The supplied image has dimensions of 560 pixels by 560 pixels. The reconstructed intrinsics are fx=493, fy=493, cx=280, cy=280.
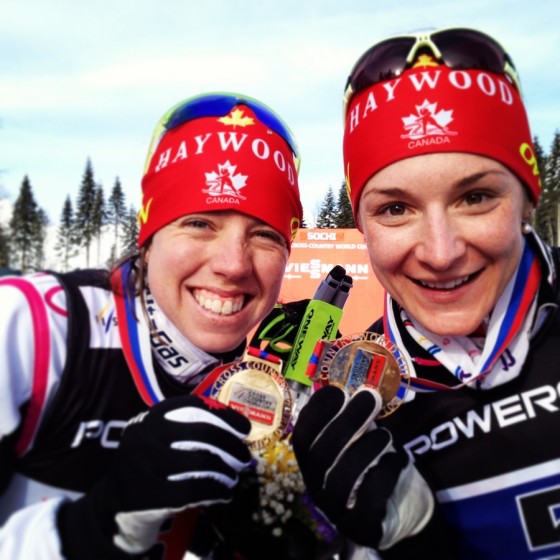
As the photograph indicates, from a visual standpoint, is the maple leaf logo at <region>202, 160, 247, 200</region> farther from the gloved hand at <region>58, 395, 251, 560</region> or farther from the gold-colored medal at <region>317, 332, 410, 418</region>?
the gloved hand at <region>58, 395, 251, 560</region>

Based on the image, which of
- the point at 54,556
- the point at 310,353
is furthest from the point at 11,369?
the point at 310,353

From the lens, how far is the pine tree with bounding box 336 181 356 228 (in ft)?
8.63

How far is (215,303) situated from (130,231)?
87 cm

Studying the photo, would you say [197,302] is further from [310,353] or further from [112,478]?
[112,478]

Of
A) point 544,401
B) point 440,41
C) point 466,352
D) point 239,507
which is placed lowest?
point 239,507

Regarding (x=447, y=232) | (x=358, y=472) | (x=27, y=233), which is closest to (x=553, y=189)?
(x=447, y=232)

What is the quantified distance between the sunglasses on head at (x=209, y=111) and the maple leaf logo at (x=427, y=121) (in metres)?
0.74

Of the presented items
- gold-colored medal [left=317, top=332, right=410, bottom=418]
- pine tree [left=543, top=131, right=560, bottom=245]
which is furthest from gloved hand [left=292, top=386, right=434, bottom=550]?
pine tree [left=543, top=131, right=560, bottom=245]

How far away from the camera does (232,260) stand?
2.03m

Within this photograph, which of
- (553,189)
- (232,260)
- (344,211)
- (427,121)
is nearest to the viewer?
(427,121)

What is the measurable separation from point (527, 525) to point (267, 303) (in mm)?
1349

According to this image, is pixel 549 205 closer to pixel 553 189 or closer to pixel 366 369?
pixel 553 189

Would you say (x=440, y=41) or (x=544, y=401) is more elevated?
(x=440, y=41)

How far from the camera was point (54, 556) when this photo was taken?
5.01 ft
